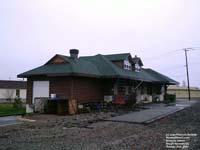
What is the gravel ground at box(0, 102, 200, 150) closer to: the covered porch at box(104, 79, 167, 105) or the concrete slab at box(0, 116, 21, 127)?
the concrete slab at box(0, 116, 21, 127)

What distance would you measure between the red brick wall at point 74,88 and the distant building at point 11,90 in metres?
25.1

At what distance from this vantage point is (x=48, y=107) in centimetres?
1864

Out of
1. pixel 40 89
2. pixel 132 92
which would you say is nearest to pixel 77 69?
pixel 40 89

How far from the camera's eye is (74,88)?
65.7 ft

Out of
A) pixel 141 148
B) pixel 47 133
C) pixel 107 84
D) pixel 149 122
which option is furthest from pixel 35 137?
pixel 107 84

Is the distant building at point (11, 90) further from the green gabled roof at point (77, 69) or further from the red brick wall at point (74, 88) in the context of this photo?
the red brick wall at point (74, 88)

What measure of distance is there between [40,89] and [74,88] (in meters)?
3.42

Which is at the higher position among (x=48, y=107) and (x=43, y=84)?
(x=43, y=84)

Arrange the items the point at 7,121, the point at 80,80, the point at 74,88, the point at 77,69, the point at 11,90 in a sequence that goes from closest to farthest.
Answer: the point at 7,121, the point at 74,88, the point at 77,69, the point at 80,80, the point at 11,90

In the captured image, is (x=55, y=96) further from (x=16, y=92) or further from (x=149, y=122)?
(x=16, y=92)

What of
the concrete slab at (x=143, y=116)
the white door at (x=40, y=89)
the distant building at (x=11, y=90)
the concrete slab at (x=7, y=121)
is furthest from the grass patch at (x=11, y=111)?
the distant building at (x=11, y=90)

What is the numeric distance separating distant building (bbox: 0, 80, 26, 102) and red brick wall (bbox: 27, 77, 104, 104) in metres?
25.1

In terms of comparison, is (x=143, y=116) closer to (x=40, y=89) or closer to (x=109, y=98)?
(x=109, y=98)

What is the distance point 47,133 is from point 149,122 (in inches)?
220
